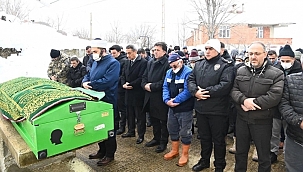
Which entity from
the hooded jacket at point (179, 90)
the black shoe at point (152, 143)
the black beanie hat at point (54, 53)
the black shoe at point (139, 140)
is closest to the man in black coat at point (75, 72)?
the black beanie hat at point (54, 53)

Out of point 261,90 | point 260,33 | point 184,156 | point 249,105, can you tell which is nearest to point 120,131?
point 184,156

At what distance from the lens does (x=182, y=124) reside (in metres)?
3.63

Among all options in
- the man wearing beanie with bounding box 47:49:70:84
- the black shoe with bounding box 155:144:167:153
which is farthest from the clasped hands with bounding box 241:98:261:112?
the man wearing beanie with bounding box 47:49:70:84

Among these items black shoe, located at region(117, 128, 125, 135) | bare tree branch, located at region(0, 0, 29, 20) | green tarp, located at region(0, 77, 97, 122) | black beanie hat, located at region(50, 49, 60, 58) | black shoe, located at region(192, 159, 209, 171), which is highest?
bare tree branch, located at region(0, 0, 29, 20)

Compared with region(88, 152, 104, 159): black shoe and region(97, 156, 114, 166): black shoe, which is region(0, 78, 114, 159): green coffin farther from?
region(88, 152, 104, 159): black shoe

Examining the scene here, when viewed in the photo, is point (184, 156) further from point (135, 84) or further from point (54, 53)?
point (54, 53)

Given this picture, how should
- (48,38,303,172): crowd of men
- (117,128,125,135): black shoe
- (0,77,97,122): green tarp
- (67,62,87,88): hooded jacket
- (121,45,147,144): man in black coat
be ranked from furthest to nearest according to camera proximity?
1. (67,62,87,88): hooded jacket
2. (117,128,125,135): black shoe
3. (121,45,147,144): man in black coat
4. (48,38,303,172): crowd of men
5. (0,77,97,122): green tarp

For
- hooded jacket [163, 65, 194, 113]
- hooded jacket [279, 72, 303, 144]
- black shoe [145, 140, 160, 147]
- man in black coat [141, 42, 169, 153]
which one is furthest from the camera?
black shoe [145, 140, 160, 147]

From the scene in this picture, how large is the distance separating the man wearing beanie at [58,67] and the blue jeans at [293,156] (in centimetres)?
431

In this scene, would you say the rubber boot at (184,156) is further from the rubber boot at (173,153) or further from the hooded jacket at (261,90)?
the hooded jacket at (261,90)

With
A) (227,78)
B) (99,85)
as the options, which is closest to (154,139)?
(99,85)

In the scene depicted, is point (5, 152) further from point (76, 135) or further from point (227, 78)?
point (227, 78)

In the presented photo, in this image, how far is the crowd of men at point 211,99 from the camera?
8.75ft

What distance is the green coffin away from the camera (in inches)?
80.4
